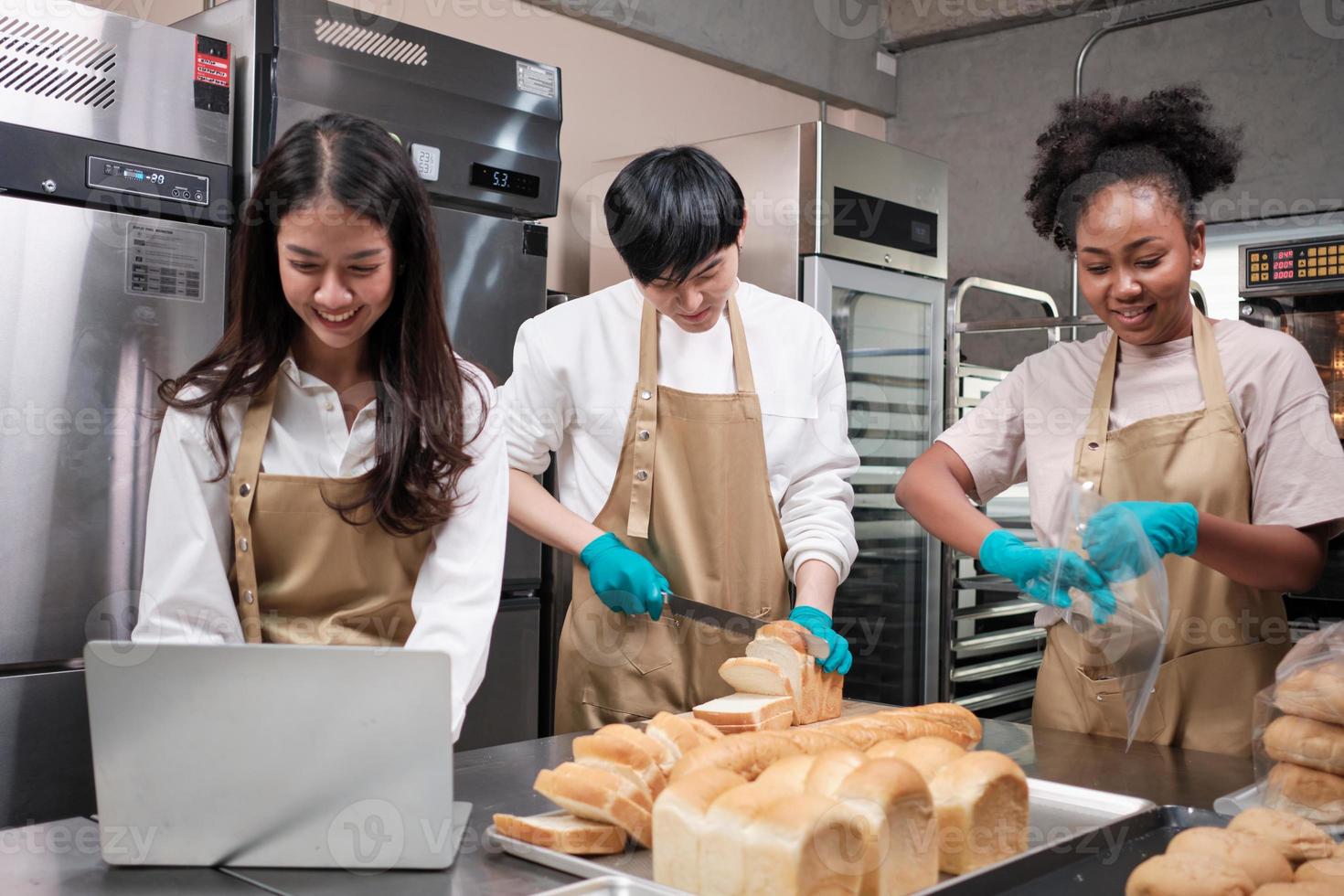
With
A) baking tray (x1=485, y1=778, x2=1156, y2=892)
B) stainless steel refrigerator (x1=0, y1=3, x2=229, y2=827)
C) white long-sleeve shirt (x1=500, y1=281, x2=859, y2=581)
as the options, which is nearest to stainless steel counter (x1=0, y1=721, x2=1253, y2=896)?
baking tray (x1=485, y1=778, x2=1156, y2=892)

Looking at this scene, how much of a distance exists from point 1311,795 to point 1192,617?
58cm

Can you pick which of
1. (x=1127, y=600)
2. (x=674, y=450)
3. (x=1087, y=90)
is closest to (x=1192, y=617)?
(x=1127, y=600)

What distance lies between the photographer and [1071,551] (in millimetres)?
1503

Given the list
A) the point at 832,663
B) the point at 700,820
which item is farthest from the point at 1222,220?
the point at 700,820

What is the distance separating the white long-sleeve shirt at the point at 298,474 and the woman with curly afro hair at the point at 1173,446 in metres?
0.82

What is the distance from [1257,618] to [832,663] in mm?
672

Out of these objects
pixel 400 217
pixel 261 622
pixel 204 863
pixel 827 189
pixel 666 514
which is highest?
pixel 827 189

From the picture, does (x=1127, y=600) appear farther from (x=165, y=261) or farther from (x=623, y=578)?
(x=165, y=261)

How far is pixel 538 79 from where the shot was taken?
308cm

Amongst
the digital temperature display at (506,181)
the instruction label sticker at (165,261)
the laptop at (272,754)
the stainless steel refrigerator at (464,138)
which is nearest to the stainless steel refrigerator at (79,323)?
the instruction label sticker at (165,261)

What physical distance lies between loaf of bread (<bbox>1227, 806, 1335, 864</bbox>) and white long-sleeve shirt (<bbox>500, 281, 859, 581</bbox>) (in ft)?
3.66

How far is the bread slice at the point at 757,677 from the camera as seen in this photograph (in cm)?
181

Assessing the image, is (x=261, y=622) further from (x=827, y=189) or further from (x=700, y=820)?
(x=827, y=189)

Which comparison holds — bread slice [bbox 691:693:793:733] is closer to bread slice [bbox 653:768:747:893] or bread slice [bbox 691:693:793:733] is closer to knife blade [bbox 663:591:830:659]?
knife blade [bbox 663:591:830:659]
